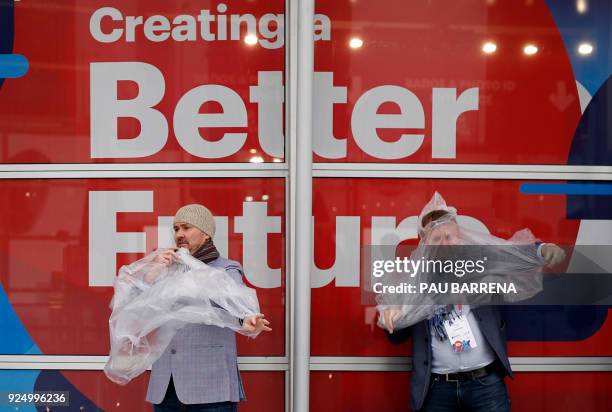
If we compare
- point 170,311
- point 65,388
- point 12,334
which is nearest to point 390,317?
point 170,311

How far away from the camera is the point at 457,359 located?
98.2 inches

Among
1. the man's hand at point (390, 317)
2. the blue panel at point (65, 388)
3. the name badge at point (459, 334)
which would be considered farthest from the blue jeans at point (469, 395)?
the blue panel at point (65, 388)

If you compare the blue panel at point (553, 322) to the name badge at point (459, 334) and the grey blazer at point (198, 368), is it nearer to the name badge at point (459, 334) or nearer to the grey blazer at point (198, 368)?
the name badge at point (459, 334)

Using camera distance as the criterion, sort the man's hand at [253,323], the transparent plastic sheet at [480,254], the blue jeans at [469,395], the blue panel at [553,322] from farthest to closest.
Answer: the blue panel at [553,322] < the transparent plastic sheet at [480,254] < the blue jeans at [469,395] < the man's hand at [253,323]

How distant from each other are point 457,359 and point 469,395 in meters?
0.17

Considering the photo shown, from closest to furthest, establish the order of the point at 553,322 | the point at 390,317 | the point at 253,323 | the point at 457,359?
the point at 253,323 → the point at 457,359 → the point at 390,317 → the point at 553,322

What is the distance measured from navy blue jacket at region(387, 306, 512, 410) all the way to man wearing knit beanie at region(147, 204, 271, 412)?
2.31 feet

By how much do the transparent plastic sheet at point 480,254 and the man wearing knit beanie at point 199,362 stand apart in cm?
72

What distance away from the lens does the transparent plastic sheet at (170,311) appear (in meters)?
2.43

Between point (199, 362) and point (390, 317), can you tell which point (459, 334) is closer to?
point (390, 317)

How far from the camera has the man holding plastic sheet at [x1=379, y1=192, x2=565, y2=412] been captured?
2498 millimetres

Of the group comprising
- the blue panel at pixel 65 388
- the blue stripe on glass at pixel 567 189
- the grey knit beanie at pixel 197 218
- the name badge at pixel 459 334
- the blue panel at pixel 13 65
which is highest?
the blue panel at pixel 13 65

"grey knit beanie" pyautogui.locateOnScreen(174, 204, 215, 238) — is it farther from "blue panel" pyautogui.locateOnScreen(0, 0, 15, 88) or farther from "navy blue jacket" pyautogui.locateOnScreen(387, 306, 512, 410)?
"blue panel" pyautogui.locateOnScreen(0, 0, 15, 88)

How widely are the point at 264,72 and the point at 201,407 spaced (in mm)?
1756
